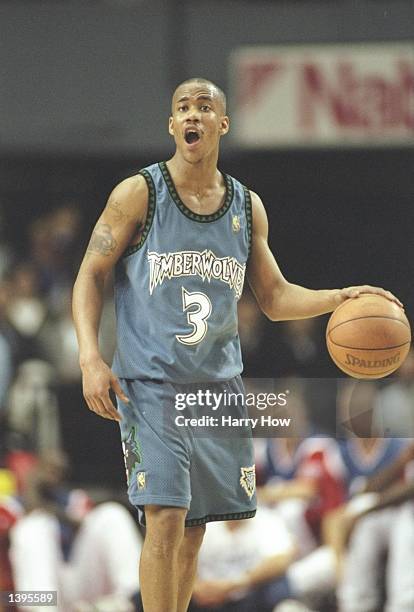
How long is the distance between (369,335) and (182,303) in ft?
2.13

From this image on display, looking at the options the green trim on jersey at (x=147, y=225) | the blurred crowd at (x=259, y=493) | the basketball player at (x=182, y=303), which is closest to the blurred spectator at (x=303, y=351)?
the blurred crowd at (x=259, y=493)

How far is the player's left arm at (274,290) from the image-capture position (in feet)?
14.9

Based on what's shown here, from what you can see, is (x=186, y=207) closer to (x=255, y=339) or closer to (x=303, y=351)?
(x=255, y=339)

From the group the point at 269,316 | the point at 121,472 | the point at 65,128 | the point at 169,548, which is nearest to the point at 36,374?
the point at 121,472

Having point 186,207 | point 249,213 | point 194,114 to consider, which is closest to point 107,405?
point 186,207

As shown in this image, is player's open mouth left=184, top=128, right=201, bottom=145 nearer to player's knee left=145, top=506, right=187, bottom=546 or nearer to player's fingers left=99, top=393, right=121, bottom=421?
player's fingers left=99, top=393, right=121, bottom=421

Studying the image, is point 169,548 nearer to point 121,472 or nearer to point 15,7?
point 121,472

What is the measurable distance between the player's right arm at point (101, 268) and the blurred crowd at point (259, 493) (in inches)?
39.5

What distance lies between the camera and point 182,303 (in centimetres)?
442

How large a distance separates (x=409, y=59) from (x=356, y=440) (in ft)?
5.65

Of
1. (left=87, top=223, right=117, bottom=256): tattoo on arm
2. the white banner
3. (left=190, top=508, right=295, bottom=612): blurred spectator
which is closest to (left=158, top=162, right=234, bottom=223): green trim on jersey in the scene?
(left=87, top=223, right=117, bottom=256): tattoo on arm

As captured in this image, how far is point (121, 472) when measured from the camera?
5.69 metres

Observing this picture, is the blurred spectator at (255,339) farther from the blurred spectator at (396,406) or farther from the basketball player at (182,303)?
the blurred spectator at (396,406)

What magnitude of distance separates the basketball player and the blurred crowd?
2.32 ft
